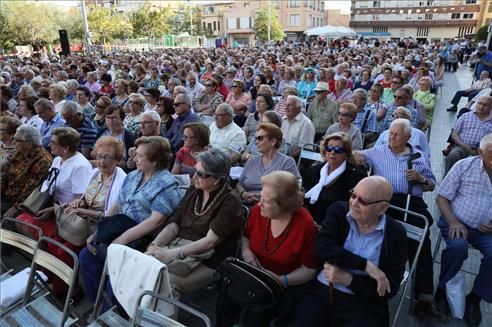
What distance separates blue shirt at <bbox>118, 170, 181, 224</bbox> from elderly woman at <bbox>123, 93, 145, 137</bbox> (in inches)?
95.6

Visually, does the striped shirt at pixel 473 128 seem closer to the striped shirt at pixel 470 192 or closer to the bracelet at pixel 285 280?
the striped shirt at pixel 470 192

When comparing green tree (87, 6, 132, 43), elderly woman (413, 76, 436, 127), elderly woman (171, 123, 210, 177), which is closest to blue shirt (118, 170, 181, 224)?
elderly woman (171, 123, 210, 177)

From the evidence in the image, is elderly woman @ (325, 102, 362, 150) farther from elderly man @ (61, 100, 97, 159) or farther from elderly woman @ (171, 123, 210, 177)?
elderly man @ (61, 100, 97, 159)

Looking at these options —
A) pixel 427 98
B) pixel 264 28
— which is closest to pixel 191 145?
pixel 427 98

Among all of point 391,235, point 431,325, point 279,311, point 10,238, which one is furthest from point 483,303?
point 10,238

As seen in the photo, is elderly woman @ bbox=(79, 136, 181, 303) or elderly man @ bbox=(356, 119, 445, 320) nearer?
elderly woman @ bbox=(79, 136, 181, 303)

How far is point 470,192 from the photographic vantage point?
290cm

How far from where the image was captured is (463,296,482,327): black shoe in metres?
2.75

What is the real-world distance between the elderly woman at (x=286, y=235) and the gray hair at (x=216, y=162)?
1.40 ft

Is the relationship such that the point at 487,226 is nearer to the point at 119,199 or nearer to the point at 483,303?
the point at 483,303

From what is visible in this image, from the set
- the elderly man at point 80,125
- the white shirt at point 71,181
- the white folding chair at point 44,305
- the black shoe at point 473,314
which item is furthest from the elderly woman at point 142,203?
the black shoe at point 473,314

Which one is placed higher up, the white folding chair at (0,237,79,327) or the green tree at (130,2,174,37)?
the green tree at (130,2,174,37)

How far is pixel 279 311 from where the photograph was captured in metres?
2.28

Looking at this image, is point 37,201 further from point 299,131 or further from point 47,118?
point 299,131
